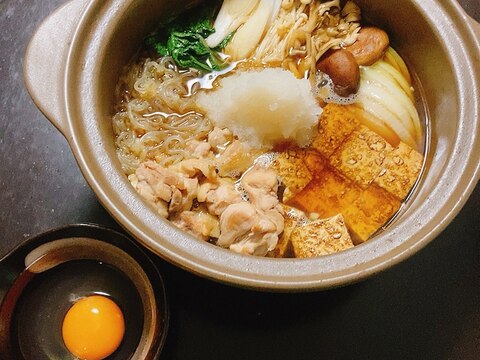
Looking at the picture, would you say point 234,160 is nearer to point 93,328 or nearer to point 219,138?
point 219,138

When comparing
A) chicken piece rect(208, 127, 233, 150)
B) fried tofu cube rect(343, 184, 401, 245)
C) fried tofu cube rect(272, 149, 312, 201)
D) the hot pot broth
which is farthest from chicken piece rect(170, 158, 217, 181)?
fried tofu cube rect(343, 184, 401, 245)

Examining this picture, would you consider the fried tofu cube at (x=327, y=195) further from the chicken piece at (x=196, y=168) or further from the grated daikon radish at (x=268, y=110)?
the chicken piece at (x=196, y=168)

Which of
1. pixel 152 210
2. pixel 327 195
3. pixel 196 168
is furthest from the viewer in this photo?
pixel 327 195

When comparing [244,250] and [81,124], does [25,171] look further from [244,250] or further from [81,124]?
[244,250]

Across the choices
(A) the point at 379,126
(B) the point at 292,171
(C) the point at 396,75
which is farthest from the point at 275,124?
(C) the point at 396,75

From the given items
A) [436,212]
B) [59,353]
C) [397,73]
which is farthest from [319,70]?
[59,353]

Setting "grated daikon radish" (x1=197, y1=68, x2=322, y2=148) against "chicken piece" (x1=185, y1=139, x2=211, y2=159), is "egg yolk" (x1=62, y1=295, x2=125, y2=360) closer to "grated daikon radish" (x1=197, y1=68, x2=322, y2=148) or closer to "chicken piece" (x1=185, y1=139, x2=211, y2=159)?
"chicken piece" (x1=185, y1=139, x2=211, y2=159)

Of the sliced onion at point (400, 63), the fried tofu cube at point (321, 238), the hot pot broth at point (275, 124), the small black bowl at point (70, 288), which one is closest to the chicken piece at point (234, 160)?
the hot pot broth at point (275, 124)
